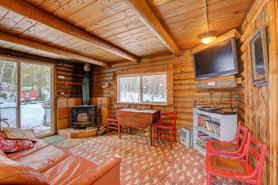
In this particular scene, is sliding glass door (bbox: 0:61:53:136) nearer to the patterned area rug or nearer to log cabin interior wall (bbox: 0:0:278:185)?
log cabin interior wall (bbox: 0:0:278:185)

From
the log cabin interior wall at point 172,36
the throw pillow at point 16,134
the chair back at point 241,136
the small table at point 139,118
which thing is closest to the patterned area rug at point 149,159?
the small table at point 139,118

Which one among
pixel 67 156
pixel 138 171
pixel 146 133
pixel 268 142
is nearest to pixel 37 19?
pixel 67 156

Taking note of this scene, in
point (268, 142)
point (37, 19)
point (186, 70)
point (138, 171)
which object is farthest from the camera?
point (186, 70)

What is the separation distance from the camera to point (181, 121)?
135 inches

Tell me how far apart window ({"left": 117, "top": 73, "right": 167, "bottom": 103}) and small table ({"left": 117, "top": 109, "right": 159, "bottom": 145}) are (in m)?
0.60

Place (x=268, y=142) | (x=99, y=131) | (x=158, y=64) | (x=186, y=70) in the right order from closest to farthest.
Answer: (x=268, y=142)
(x=186, y=70)
(x=158, y=64)
(x=99, y=131)

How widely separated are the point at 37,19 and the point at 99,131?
10.4ft

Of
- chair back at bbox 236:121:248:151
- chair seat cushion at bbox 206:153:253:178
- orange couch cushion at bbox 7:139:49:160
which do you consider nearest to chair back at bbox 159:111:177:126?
chair back at bbox 236:121:248:151

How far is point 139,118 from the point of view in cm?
326

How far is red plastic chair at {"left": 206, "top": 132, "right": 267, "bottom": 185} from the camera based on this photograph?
120 centimetres

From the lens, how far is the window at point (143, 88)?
370 cm

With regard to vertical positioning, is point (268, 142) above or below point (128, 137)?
above

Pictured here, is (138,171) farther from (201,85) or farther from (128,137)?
(201,85)

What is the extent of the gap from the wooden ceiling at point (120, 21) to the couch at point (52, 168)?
166cm
